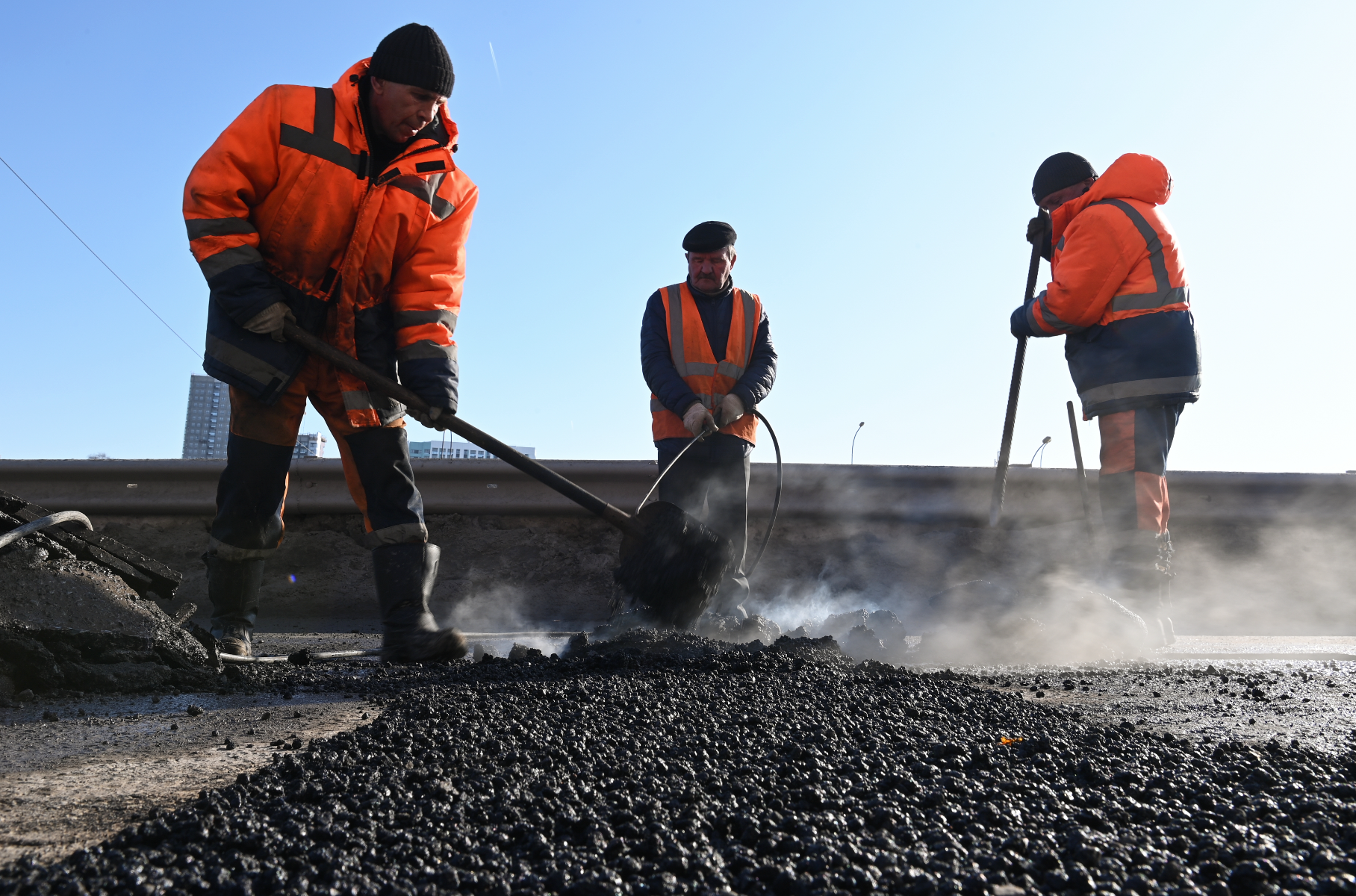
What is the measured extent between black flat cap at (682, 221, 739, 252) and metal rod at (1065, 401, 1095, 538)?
7.53ft

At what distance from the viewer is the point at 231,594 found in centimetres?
297

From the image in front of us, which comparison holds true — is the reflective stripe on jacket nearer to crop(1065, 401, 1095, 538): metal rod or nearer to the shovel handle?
crop(1065, 401, 1095, 538): metal rod

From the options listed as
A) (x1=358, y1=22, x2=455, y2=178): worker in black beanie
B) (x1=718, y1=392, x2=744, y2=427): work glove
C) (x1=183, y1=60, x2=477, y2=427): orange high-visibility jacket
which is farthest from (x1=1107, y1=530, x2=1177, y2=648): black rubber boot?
(x1=358, y1=22, x2=455, y2=178): worker in black beanie

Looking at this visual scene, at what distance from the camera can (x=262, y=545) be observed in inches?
119

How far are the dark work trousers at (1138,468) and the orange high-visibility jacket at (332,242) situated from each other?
285cm

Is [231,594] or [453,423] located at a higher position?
[453,423]

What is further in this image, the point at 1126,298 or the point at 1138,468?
the point at 1126,298

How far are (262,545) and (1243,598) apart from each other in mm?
5328

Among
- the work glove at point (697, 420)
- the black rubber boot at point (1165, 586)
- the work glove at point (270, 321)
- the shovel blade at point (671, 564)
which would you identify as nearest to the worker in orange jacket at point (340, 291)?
the work glove at point (270, 321)

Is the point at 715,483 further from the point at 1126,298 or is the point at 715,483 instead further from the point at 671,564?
the point at 1126,298

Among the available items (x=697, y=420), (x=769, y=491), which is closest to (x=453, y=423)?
(x=697, y=420)

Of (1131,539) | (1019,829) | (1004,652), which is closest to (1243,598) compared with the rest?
(1131,539)

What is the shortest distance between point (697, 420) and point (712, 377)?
43cm

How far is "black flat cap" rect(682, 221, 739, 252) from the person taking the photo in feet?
14.7
